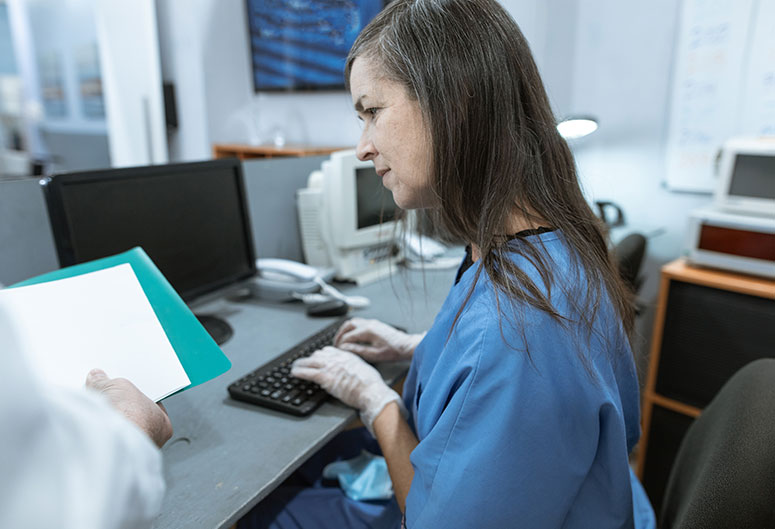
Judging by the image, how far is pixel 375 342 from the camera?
3.46 feet

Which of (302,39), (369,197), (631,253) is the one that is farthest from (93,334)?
(302,39)

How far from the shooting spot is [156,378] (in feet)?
2.12

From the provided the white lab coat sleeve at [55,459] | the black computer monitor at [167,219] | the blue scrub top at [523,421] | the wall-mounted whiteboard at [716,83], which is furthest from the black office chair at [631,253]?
the white lab coat sleeve at [55,459]

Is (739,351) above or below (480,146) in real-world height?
below

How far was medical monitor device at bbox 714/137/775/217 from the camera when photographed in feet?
5.05

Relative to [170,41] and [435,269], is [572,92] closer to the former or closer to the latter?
[435,269]

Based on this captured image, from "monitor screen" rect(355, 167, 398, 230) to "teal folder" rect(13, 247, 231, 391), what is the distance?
73cm

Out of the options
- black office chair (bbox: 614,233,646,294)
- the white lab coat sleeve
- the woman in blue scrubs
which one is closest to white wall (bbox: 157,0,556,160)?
black office chair (bbox: 614,233,646,294)

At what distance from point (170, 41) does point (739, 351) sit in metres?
3.52

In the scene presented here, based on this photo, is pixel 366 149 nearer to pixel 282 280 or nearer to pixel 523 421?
pixel 523 421

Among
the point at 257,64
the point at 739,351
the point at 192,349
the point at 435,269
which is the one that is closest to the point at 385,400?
the point at 192,349

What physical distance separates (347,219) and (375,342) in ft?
1.64

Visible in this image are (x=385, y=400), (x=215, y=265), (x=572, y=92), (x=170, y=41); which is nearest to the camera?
(x=385, y=400)

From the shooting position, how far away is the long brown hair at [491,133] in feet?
2.15
